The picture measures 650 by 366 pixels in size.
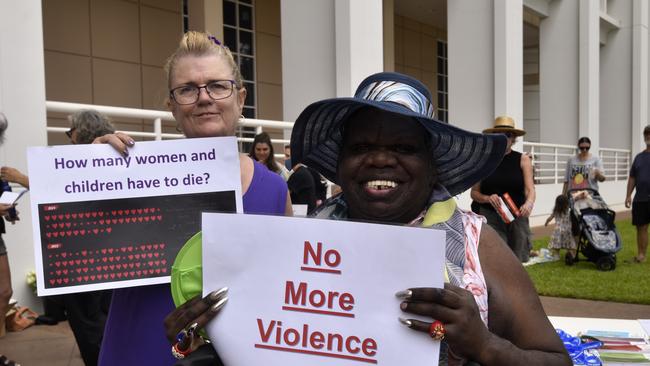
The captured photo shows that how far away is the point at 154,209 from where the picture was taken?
1.86 meters

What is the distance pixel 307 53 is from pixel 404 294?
828 centimetres

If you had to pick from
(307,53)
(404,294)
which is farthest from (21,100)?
(404,294)

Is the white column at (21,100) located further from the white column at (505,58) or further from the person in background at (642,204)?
the white column at (505,58)

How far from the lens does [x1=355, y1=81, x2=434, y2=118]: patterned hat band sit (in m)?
1.54

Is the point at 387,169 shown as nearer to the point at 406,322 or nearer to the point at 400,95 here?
the point at 400,95

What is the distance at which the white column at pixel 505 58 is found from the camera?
12.5m

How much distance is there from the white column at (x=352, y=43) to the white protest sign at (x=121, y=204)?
6644mm

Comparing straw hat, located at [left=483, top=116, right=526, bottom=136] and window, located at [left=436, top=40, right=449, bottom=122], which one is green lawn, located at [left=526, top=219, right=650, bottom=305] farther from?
window, located at [left=436, top=40, right=449, bottom=122]

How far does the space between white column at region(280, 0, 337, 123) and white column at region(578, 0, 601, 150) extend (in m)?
12.0

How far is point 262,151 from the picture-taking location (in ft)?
21.6

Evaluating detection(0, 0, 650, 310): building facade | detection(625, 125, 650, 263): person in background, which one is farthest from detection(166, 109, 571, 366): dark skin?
detection(625, 125, 650, 263): person in background

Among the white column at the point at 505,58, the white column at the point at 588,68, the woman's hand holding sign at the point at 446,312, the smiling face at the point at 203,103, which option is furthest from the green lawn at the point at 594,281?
the white column at the point at 588,68

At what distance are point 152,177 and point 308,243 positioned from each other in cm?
76

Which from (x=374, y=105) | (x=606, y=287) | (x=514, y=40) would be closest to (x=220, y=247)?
(x=374, y=105)
